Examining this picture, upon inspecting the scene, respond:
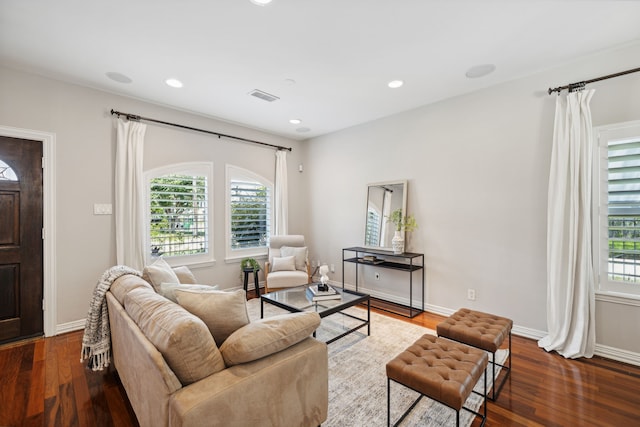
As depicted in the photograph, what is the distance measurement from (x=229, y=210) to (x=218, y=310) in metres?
3.21

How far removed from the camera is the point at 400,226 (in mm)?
3998

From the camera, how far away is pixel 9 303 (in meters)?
2.92

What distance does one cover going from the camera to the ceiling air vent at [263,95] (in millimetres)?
3459

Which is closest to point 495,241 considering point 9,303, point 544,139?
point 544,139

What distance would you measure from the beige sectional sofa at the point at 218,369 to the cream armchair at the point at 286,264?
2436 millimetres

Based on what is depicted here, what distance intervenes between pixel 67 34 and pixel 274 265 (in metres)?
3.48

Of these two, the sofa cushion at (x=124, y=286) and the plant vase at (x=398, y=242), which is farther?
the plant vase at (x=398, y=242)

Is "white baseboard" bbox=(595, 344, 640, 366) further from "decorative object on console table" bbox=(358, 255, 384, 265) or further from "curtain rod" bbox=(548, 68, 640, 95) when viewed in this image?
"curtain rod" bbox=(548, 68, 640, 95)

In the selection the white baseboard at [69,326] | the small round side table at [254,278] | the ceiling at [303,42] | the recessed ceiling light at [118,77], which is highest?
the ceiling at [303,42]

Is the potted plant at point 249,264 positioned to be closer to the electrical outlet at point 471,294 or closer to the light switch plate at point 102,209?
the light switch plate at point 102,209

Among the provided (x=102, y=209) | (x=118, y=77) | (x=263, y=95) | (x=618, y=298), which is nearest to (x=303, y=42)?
(x=263, y=95)

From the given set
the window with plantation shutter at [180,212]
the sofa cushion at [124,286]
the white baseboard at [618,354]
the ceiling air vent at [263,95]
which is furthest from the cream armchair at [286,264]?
the white baseboard at [618,354]

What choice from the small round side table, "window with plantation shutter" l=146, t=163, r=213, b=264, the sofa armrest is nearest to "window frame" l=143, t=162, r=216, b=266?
"window with plantation shutter" l=146, t=163, r=213, b=264

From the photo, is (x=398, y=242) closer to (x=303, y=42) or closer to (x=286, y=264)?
(x=286, y=264)
